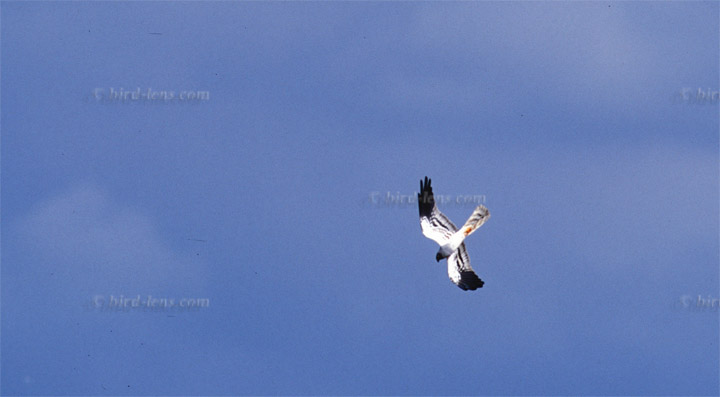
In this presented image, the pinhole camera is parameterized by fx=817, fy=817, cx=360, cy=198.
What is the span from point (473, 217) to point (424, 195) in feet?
13.3

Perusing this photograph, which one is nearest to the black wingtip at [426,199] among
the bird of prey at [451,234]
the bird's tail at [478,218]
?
the bird of prey at [451,234]

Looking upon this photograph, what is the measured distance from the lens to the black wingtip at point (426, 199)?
2063 inches

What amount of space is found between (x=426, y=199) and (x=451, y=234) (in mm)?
2763

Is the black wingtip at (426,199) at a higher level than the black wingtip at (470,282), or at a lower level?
higher

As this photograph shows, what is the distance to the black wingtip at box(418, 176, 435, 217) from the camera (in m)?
52.4

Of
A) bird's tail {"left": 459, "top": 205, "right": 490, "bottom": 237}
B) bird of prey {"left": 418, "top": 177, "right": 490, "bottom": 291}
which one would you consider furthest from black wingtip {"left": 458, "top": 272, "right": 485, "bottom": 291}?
bird's tail {"left": 459, "top": 205, "right": 490, "bottom": 237}

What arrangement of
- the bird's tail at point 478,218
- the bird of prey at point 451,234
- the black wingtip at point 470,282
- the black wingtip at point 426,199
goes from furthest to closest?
the black wingtip at point 426,199
the black wingtip at point 470,282
the bird of prey at point 451,234
the bird's tail at point 478,218

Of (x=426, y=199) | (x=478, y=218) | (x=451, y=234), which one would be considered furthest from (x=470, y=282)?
(x=426, y=199)

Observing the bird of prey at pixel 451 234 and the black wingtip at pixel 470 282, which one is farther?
the black wingtip at pixel 470 282

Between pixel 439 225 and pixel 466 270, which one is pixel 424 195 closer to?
pixel 439 225

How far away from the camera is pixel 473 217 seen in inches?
1967

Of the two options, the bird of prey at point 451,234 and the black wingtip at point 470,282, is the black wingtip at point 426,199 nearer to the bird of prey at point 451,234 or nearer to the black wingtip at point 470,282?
the bird of prey at point 451,234

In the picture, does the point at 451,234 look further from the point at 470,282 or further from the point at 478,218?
the point at 470,282

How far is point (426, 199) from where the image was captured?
173 feet
